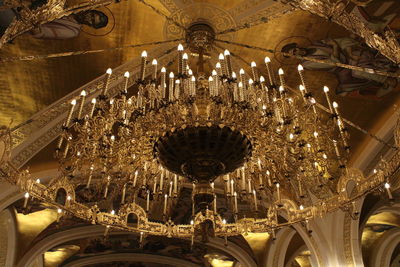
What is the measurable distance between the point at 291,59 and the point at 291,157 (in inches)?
92.1

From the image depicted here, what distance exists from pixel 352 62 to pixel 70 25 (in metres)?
4.64

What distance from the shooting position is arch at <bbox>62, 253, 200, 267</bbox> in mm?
13457

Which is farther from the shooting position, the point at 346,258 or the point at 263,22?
the point at 346,258

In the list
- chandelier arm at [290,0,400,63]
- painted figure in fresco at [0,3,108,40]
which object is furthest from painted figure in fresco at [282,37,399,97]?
painted figure in fresco at [0,3,108,40]

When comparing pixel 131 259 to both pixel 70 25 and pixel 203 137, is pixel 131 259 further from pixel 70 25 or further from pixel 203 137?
pixel 203 137

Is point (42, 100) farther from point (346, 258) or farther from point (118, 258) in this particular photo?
point (118, 258)

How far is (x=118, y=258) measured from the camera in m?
13.9

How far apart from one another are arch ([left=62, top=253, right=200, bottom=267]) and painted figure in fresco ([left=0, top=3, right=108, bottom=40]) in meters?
9.42

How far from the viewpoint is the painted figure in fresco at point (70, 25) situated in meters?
5.92

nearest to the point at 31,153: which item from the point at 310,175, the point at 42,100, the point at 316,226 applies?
the point at 42,100

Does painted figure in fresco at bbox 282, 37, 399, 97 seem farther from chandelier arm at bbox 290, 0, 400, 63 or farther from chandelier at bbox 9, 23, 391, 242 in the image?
chandelier arm at bbox 290, 0, 400, 63

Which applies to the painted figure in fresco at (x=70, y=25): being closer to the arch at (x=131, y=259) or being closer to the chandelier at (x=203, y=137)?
the chandelier at (x=203, y=137)

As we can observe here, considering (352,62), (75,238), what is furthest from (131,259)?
(352,62)

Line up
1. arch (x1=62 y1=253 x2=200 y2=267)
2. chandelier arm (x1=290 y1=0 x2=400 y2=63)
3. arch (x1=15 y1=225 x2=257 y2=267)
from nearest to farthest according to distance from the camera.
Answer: chandelier arm (x1=290 y1=0 x2=400 y2=63) → arch (x1=15 y1=225 x2=257 y2=267) → arch (x1=62 y1=253 x2=200 y2=267)
